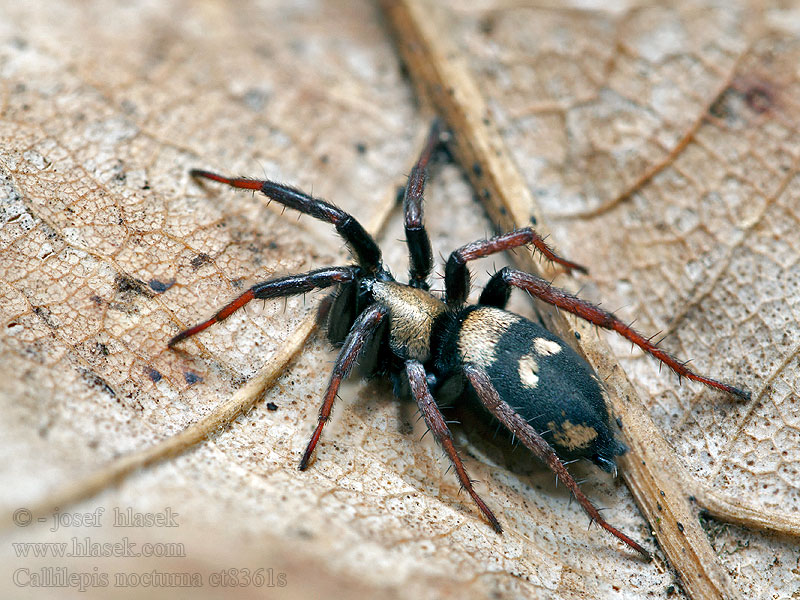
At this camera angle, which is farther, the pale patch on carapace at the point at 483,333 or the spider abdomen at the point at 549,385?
the pale patch on carapace at the point at 483,333

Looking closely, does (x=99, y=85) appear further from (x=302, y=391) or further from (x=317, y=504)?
(x=317, y=504)

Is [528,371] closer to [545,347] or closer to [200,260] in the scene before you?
[545,347]

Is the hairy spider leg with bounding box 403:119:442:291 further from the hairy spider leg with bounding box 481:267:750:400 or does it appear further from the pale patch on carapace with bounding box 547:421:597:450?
the pale patch on carapace with bounding box 547:421:597:450

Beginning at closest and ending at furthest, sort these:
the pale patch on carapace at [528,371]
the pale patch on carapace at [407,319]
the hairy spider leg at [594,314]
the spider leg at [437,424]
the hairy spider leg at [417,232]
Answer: the spider leg at [437,424] → the pale patch on carapace at [528,371] → the hairy spider leg at [594,314] → the pale patch on carapace at [407,319] → the hairy spider leg at [417,232]

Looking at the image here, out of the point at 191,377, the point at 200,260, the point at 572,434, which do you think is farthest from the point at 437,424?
the point at 200,260

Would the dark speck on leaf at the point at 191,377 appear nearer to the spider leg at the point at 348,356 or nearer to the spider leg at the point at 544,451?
the spider leg at the point at 348,356

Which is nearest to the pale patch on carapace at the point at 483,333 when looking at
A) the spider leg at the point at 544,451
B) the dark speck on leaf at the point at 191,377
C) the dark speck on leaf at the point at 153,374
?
the spider leg at the point at 544,451

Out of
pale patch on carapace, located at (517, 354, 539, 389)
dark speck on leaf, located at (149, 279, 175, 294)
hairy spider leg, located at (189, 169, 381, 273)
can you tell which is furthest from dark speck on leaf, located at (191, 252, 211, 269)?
pale patch on carapace, located at (517, 354, 539, 389)
